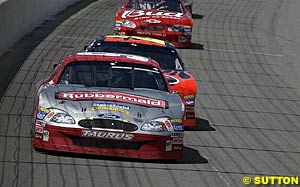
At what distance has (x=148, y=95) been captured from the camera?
10242mm

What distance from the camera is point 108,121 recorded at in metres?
9.52

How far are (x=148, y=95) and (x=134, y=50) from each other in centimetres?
401

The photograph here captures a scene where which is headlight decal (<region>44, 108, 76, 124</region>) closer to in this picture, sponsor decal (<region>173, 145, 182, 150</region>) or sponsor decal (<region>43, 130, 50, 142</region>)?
sponsor decal (<region>43, 130, 50, 142</region>)

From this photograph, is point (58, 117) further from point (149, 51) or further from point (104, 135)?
point (149, 51)

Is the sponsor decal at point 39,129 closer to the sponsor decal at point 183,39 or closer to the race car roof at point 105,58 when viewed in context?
the race car roof at point 105,58

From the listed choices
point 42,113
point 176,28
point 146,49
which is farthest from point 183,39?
point 42,113

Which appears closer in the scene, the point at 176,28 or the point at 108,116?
the point at 108,116

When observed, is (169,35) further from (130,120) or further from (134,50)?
(130,120)

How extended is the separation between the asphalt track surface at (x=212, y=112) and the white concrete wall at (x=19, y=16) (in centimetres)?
53

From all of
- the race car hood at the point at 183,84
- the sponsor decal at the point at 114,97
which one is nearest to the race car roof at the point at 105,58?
the race car hood at the point at 183,84

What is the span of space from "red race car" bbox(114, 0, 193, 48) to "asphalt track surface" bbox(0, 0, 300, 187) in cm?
63

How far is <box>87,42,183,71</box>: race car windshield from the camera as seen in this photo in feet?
45.8

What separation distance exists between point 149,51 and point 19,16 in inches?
312

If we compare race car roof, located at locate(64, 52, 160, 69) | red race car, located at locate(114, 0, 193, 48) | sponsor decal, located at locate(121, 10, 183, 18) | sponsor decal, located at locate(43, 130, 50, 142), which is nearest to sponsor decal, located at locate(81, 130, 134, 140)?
sponsor decal, located at locate(43, 130, 50, 142)
